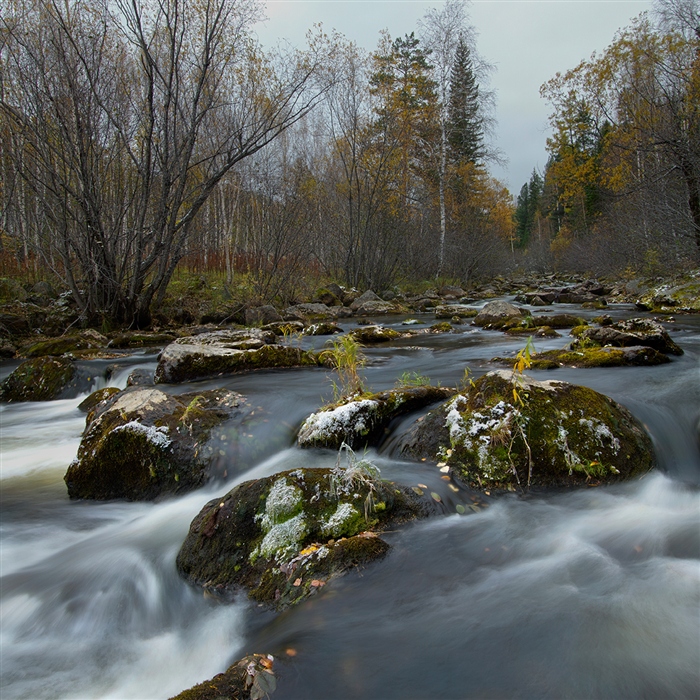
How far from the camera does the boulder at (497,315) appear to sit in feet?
37.7

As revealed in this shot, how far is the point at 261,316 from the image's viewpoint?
1374 centimetres

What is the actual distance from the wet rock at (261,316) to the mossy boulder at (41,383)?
250 inches

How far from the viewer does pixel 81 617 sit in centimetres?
276

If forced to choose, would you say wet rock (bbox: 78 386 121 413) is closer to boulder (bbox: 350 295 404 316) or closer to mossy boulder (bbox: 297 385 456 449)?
mossy boulder (bbox: 297 385 456 449)

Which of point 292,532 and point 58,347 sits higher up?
point 58,347

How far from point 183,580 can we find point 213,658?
0.66 m

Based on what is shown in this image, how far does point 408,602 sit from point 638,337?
609 centimetres

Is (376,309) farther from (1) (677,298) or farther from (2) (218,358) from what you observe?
(2) (218,358)

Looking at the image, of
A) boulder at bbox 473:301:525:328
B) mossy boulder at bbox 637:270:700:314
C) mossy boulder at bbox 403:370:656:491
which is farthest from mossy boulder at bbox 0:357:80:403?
mossy boulder at bbox 637:270:700:314

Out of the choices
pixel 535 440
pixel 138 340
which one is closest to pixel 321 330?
pixel 138 340

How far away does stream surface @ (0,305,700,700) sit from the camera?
6.22 feet

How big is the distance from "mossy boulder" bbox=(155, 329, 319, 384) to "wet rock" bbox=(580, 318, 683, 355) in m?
4.31

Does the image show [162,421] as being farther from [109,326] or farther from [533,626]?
[109,326]

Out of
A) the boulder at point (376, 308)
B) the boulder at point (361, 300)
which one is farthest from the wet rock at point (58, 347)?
the boulder at point (361, 300)
